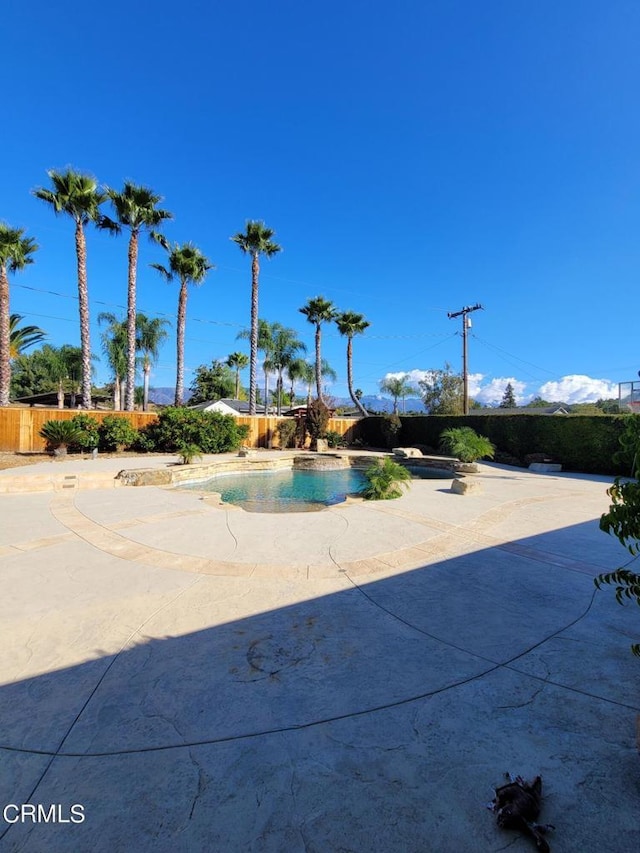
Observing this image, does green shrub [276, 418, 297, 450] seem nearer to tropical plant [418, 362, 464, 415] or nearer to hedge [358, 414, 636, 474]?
hedge [358, 414, 636, 474]

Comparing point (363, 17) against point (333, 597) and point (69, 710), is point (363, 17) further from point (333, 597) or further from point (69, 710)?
point (69, 710)

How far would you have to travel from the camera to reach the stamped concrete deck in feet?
4.96

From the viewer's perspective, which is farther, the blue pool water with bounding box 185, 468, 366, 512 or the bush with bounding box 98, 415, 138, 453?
the bush with bounding box 98, 415, 138, 453

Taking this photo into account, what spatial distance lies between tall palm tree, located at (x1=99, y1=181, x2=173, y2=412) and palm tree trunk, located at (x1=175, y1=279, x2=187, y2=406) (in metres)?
2.96

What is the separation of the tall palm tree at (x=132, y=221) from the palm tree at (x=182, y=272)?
2.13 metres

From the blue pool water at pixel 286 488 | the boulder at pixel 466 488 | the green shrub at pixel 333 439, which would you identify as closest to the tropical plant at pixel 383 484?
Result: the blue pool water at pixel 286 488

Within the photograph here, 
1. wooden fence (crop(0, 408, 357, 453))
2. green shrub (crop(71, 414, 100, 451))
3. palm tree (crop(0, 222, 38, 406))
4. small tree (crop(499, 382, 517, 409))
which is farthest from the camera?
small tree (crop(499, 382, 517, 409))

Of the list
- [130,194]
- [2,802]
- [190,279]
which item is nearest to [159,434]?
[190,279]

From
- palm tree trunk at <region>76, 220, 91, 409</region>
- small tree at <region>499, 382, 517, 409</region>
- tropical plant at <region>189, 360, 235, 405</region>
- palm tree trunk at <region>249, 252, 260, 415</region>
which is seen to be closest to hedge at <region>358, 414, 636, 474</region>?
palm tree trunk at <region>249, 252, 260, 415</region>

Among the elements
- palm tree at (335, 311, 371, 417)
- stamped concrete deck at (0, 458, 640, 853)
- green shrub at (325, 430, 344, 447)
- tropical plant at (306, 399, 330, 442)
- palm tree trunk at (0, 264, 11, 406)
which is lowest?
stamped concrete deck at (0, 458, 640, 853)

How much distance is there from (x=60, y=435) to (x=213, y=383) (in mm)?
34989

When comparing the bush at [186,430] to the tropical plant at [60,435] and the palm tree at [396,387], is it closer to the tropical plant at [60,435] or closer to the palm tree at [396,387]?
the tropical plant at [60,435]

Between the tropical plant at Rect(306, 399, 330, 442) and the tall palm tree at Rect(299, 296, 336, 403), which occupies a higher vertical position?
the tall palm tree at Rect(299, 296, 336, 403)

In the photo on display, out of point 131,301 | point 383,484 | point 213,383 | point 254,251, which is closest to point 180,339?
point 131,301
